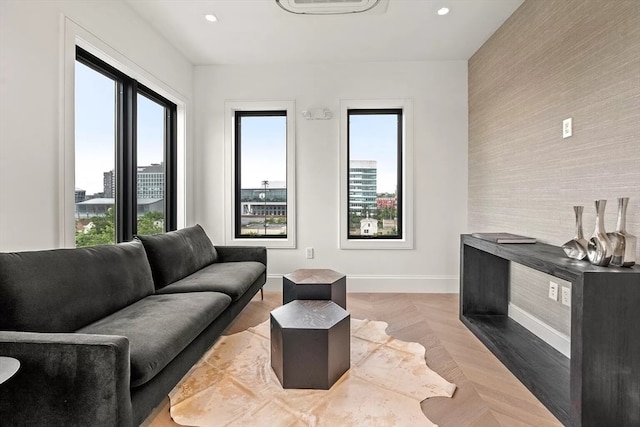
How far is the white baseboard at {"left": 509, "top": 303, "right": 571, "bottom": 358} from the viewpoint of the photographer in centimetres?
232

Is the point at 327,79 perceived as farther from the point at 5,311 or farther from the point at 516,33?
the point at 5,311

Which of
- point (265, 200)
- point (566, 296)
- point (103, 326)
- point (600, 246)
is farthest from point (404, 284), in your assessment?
point (103, 326)

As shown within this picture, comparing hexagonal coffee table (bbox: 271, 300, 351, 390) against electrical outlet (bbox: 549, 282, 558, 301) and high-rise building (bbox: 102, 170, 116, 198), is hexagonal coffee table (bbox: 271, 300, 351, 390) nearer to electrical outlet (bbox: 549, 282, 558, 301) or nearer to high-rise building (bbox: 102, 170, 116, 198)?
electrical outlet (bbox: 549, 282, 558, 301)

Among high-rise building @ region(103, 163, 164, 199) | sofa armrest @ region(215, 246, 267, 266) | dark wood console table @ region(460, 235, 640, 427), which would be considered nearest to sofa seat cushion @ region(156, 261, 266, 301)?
sofa armrest @ region(215, 246, 267, 266)

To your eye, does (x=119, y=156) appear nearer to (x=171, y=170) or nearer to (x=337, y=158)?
(x=171, y=170)

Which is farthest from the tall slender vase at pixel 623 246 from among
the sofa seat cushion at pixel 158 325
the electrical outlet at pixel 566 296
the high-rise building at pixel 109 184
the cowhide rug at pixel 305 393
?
Result: the high-rise building at pixel 109 184

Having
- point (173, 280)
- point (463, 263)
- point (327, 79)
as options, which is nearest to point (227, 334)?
point (173, 280)

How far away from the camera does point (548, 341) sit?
2.49 metres

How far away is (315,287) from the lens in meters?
2.66

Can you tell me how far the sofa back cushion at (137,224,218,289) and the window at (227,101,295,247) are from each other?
87cm

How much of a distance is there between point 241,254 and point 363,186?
169 cm

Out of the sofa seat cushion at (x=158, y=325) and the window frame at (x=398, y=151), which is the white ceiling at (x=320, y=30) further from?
the sofa seat cushion at (x=158, y=325)

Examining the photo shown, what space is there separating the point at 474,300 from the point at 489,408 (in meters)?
1.40

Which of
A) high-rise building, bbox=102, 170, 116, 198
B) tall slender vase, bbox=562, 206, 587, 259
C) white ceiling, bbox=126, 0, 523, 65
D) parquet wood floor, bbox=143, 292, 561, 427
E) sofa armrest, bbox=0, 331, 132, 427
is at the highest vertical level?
white ceiling, bbox=126, 0, 523, 65
